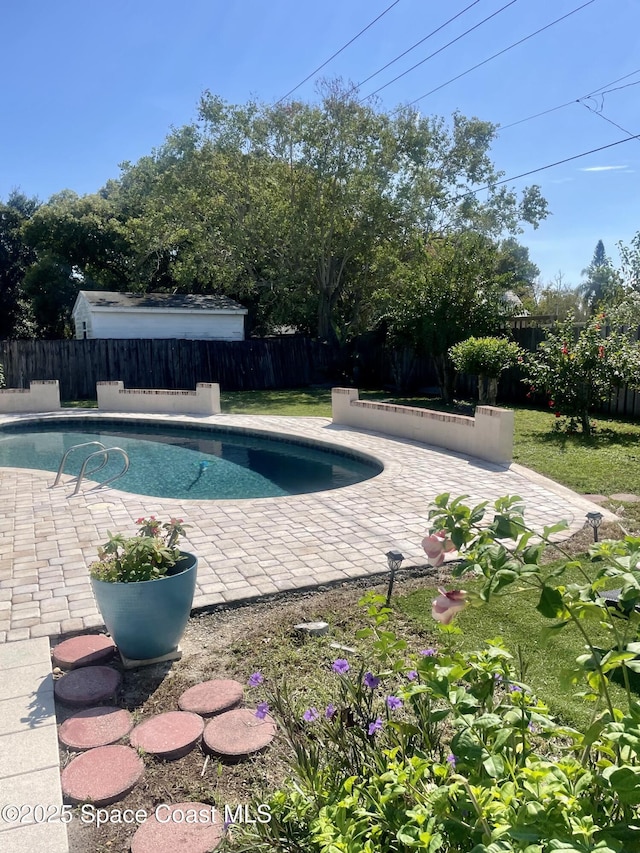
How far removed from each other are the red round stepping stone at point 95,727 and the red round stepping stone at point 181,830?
1.84 feet

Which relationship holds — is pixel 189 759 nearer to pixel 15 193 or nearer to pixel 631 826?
pixel 631 826

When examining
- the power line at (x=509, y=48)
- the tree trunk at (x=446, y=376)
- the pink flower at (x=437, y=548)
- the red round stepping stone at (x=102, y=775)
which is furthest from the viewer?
the tree trunk at (x=446, y=376)

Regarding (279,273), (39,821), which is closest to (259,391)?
(279,273)

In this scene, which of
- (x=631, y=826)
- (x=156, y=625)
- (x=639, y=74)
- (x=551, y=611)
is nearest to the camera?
(x=631, y=826)

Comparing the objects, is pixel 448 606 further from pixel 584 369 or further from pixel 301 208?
pixel 301 208

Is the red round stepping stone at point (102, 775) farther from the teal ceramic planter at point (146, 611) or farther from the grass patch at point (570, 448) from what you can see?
the grass patch at point (570, 448)

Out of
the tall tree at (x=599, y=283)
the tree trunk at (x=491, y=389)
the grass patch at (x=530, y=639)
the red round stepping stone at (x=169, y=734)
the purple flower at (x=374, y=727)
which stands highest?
the tall tree at (x=599, y=283)

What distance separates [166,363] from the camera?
64.3 feet

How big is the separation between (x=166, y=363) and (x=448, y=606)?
18798 mm

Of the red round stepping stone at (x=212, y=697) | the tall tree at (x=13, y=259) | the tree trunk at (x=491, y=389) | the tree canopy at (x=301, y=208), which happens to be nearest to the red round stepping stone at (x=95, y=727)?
the red round stepping stone at (x=212, y=697)

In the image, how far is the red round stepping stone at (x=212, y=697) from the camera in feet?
9.84

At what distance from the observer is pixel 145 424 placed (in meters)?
14.2

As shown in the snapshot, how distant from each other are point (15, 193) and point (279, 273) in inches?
653

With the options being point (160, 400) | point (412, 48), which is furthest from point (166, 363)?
point (412, 48)
